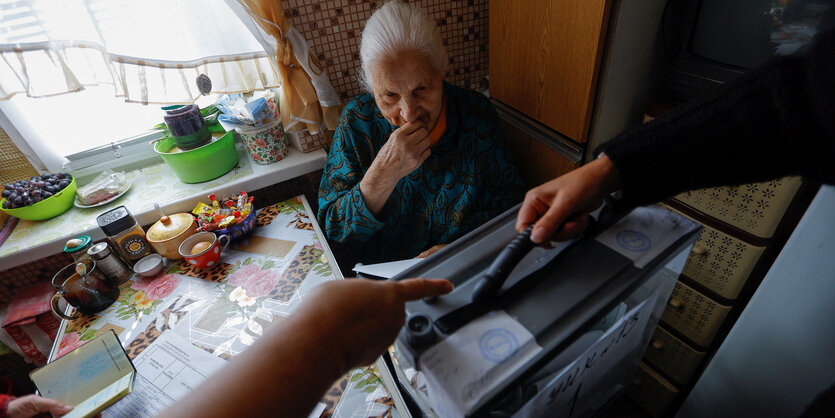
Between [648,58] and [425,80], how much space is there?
644 millimetres

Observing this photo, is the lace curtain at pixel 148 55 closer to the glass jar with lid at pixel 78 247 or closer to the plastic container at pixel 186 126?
the plastic container at pixel 186 126

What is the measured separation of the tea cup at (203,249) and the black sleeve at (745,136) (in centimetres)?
112

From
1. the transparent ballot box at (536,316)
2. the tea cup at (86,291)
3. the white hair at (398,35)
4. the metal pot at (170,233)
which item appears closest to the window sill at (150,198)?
the metal pot at (170,233)

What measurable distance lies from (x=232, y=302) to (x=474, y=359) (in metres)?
0.85

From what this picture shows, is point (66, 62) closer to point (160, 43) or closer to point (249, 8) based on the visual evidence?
point (160, 43)

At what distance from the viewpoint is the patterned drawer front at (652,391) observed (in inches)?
52.9

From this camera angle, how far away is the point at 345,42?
55.7 inches

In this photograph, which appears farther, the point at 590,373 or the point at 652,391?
the point at 652,391

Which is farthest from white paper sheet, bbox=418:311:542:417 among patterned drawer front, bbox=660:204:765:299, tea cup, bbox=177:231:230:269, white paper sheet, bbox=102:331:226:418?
tea cup, bbox=177:231:230:269

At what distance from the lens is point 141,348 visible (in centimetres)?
94

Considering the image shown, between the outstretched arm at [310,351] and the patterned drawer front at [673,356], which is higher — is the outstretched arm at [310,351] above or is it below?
above

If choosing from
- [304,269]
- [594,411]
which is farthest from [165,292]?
[594,411]

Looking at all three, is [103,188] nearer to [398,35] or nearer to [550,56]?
[398,35]

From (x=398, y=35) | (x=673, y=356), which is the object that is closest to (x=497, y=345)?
(x=398, y=35)
